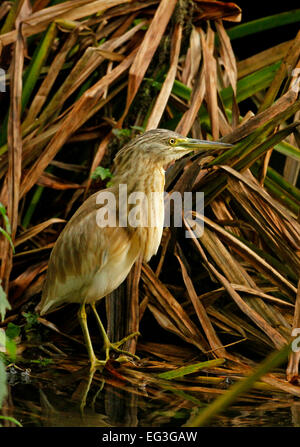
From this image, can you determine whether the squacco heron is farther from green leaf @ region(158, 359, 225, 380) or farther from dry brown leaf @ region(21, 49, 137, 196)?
dry brown leaf @ region(21, 49, 137, 196)

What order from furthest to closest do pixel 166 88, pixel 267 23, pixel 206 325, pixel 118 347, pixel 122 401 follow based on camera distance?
pixel 267 23, pixel 166 88, pixel 118 347, pixel 206 325, pixel 122 401

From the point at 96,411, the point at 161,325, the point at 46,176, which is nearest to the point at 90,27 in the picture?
the point at 46,176

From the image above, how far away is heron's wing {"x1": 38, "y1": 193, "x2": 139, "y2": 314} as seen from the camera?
117 inches

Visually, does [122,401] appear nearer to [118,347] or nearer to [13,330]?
[118,347]

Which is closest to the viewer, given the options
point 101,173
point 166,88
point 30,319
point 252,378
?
point 252,378

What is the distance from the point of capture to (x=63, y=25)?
3801mm

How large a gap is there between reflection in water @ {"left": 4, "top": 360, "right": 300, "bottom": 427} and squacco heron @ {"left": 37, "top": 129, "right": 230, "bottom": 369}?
0.73 ft

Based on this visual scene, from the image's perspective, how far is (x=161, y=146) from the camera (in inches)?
114

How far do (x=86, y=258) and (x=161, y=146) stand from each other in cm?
66

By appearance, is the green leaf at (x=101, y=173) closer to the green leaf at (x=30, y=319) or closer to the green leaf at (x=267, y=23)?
the green leaf at (x=30, y=319)

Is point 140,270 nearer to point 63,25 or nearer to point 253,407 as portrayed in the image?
point 253,407

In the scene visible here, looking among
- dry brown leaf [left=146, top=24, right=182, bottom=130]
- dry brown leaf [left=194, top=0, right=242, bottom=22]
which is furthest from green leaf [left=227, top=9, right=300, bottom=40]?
dry brown leaf [left=146, top=24, right=182, bottom=130]

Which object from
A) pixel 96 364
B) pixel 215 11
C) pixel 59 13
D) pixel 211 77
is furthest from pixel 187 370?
pixel 215 11

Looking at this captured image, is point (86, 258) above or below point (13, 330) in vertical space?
above
